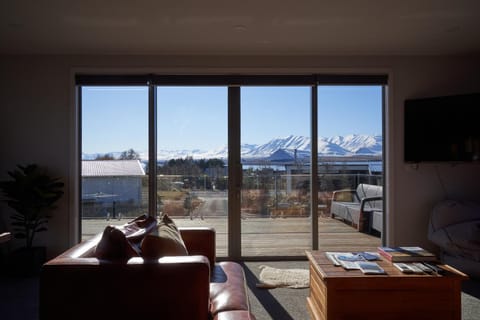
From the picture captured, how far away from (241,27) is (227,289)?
2389mm

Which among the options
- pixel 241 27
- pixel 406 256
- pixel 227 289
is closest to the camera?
pixel 227 289

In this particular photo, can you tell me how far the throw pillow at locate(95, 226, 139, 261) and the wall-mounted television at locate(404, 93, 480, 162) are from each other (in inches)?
130

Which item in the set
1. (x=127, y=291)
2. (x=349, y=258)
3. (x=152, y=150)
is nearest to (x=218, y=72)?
(x=152, y=150)

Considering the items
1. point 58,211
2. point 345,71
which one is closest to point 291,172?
point 345,71

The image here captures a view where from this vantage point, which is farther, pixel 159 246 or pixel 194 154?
pixel 194 154

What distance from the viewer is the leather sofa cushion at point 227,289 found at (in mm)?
1763

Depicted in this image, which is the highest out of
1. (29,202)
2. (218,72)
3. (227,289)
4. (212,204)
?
(218,72)

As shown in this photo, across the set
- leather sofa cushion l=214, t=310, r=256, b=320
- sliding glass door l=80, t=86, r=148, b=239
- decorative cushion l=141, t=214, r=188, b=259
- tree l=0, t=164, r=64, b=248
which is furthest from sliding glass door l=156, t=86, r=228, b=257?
leather sofa cushion l=214, t=310, r=256, b=320

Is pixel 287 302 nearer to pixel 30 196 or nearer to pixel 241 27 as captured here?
pixel 241 27

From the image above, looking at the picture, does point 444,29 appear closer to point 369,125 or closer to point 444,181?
point 369,125

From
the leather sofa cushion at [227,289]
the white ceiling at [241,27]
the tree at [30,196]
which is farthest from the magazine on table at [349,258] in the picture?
the tree at [30,196]

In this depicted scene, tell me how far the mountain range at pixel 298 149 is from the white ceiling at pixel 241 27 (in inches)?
40.4

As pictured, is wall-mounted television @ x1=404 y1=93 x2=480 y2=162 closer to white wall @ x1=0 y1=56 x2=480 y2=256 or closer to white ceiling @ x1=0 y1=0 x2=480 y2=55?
white wall @ x1=0 y1=56 x2=480 y2=256

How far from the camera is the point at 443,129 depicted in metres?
3.69
